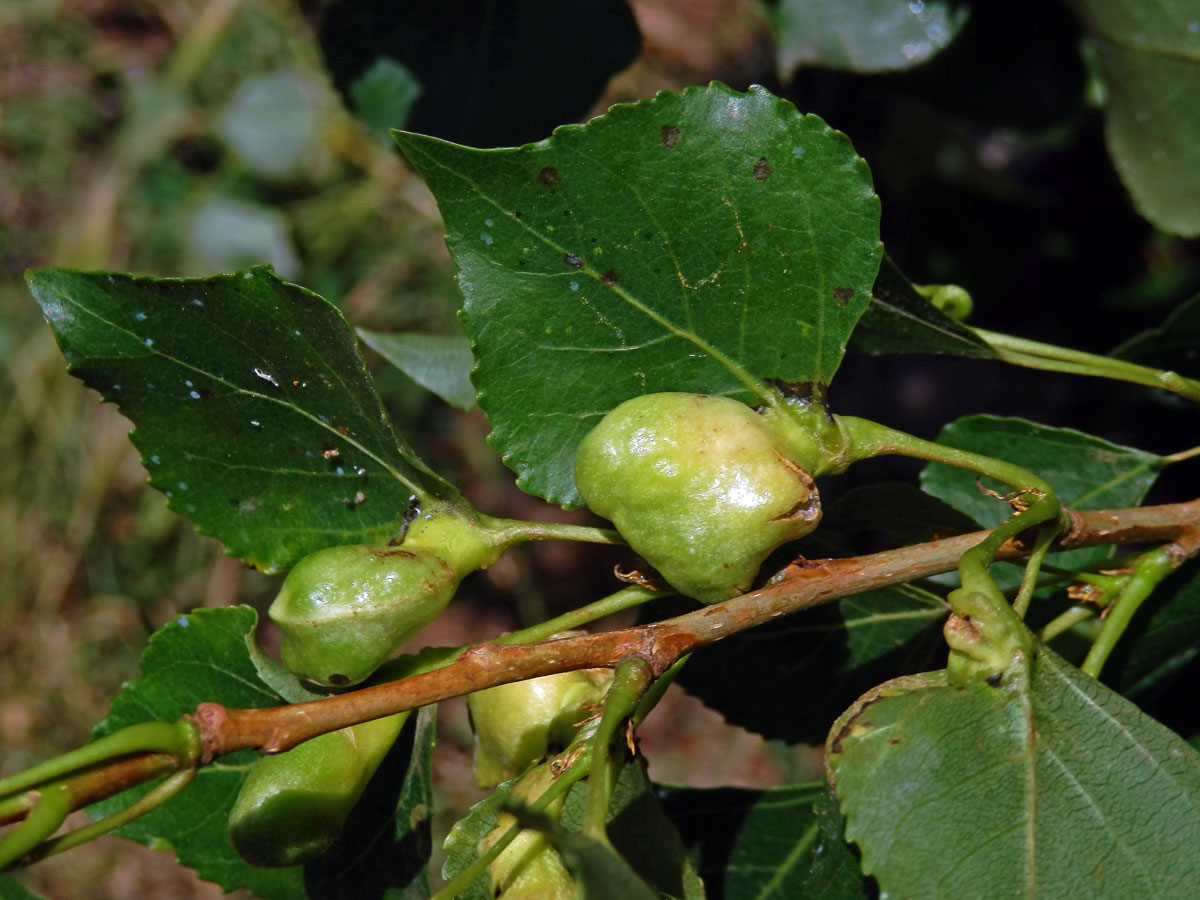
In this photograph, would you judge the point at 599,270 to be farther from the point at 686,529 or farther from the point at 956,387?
the point at 956,387

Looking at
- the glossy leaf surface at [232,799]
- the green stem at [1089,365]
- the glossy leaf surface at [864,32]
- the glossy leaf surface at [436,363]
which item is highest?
the glossy leaf surface at [864,32]

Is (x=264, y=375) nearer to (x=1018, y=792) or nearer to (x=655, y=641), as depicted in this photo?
(x=655, y=641)

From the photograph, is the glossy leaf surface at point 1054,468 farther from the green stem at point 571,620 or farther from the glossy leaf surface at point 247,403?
the glossy leaf surface at point 247,403

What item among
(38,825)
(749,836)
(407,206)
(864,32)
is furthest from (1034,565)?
(407,206)

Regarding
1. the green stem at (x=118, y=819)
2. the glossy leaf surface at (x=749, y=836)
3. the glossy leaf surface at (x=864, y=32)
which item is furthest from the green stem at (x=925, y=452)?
the glossy leaf surface at (x=864, y=32)

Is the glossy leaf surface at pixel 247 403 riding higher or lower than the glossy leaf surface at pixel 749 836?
higher

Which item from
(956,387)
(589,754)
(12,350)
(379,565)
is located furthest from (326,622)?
(12,350)
